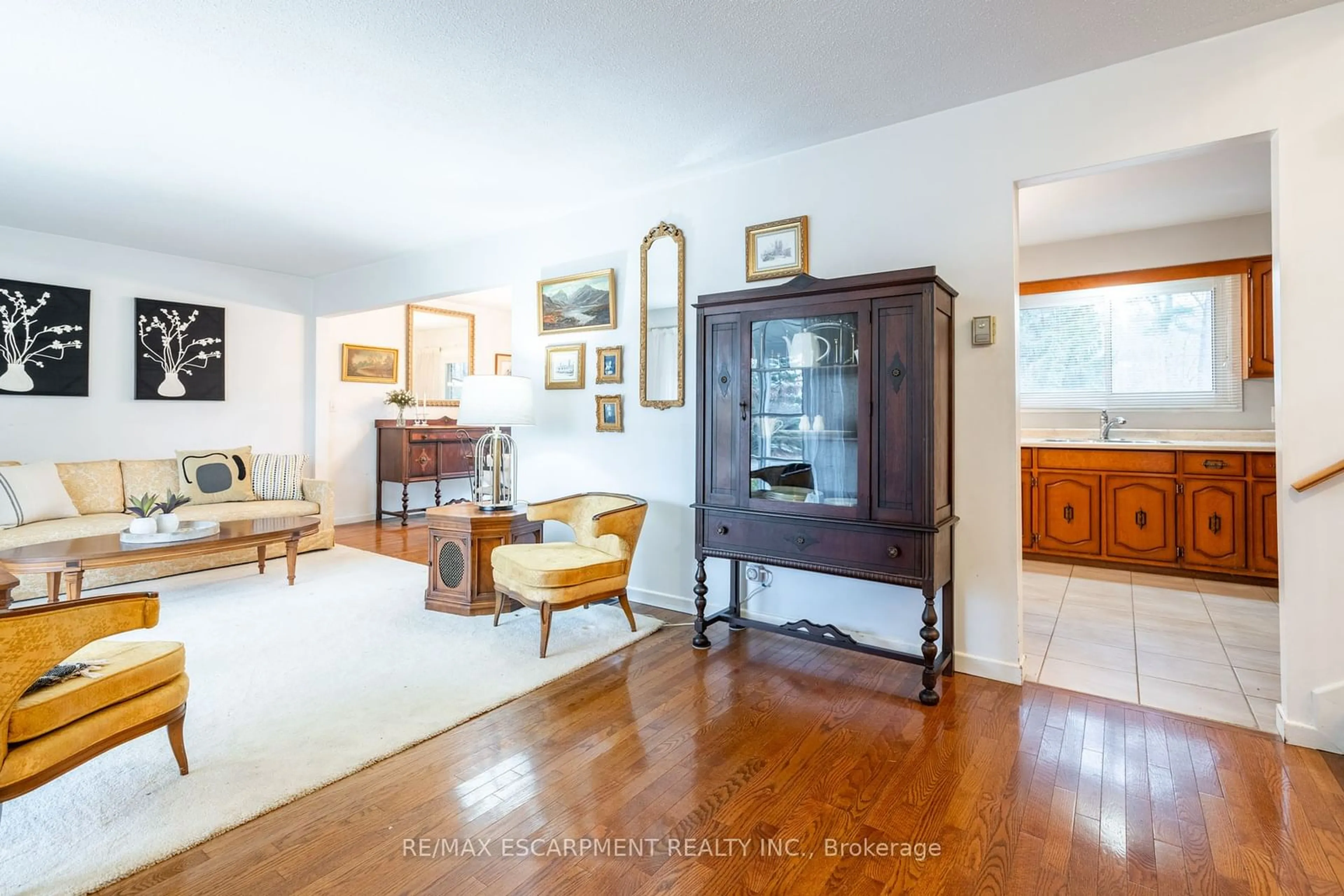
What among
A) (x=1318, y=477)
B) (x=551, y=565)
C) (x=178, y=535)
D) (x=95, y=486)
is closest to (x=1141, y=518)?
(x=1318, y=477)

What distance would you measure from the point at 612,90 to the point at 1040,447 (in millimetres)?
4152

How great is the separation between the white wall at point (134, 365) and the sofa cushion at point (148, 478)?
26.1 inches

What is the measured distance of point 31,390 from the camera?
4.79m

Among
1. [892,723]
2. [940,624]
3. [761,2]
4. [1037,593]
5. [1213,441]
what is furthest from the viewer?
[1213,441]

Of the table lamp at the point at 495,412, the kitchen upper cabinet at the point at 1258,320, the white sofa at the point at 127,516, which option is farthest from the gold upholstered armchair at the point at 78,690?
the kitchen upper cabinet at the point at 1258,320

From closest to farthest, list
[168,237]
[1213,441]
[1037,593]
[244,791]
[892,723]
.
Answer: [244,791] < [892,723] < [1037,593] < [1213,441] < [168,237]

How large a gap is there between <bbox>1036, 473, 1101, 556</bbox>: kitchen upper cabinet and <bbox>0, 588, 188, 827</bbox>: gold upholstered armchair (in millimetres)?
5376

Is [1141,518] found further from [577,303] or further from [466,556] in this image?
[466,556]

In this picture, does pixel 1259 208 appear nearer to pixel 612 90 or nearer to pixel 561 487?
pixel 612 90

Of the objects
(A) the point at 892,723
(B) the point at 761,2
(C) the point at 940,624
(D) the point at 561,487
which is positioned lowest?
(A) the point at 892,723

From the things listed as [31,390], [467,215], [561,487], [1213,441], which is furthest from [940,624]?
[31,390]

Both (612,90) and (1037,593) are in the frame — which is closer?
(612,90)

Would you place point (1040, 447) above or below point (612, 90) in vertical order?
below

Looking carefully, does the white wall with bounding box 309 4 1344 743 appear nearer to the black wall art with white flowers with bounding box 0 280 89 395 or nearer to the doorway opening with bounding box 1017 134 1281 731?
the doorway opening with bounding box 1017 134 1281 731
